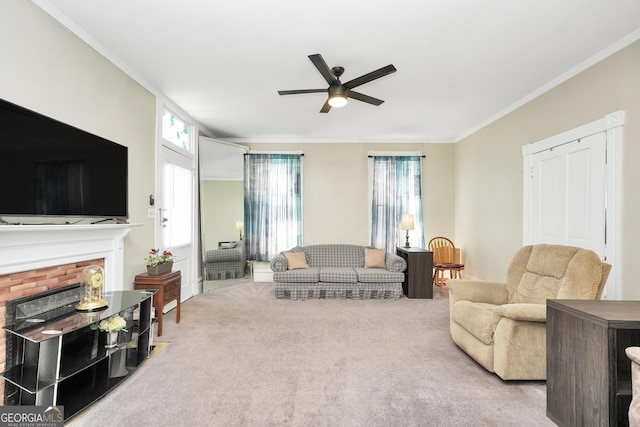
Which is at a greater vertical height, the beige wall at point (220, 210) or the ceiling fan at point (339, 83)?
the ceiling fan at point (339, 83)

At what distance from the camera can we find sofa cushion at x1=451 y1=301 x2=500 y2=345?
2326 mm

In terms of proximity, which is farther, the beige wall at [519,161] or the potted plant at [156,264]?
the potted plant at [156,264]

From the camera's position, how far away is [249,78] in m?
3.37

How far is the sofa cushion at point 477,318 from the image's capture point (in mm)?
2326

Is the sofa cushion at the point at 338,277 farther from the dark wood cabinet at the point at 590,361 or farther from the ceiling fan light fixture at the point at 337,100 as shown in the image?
the dark wood cabinet at the point at 590,361

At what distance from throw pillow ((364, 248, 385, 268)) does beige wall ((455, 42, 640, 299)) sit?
5.12 feet

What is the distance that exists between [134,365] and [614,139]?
4429mm

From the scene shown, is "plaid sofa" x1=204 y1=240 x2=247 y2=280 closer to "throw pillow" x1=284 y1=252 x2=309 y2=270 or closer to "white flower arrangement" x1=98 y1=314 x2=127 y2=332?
"throw pillow" x1=284 y1=252 x2=309 y2=270

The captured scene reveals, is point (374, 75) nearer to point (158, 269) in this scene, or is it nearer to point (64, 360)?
point (158, 269)

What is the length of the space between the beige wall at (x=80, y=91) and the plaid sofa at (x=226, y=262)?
1.54 metres

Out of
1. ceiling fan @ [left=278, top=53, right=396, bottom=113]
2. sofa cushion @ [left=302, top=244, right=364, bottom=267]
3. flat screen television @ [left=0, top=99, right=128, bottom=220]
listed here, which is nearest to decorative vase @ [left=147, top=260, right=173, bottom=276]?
flat screen television @ [left=0, top=99, right=128, bottom=220]

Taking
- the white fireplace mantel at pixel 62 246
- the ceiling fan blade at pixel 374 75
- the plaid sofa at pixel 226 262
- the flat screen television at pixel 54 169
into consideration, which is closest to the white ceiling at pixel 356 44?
the ceiling fan blade at pixel 374 75

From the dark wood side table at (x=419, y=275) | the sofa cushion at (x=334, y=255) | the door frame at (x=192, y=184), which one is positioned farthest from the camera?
the sofa cushion at (x=334, y=255)

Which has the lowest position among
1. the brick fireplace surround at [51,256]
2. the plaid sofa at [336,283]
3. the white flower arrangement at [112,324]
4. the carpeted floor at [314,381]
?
the carpeted floor at [314,381]
